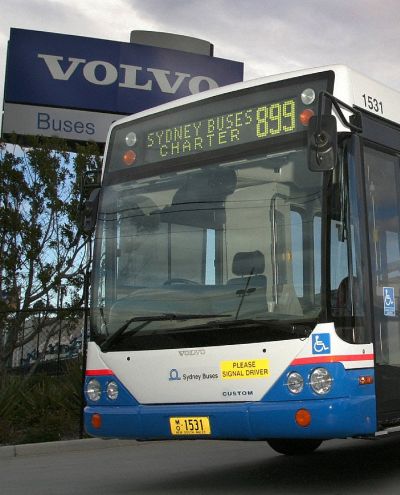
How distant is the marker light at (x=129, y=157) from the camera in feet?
26.2

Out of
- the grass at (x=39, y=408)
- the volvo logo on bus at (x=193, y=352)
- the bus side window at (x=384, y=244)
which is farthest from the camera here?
the grass at (x=39, y=408)

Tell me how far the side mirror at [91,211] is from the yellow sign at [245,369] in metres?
2.12

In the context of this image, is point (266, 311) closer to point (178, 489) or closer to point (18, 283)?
point (178, 489)

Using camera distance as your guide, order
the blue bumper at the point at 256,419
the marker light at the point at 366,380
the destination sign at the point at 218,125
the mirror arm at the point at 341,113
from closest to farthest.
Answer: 1. the blue bumper at the point at 256,419
2. the marker light at the point at 366,380
3. the mirror arm at the point at 341,113
4. the destination sign at the point at 218,125

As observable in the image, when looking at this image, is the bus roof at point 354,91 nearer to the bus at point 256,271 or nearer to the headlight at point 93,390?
the bus at point 256,271

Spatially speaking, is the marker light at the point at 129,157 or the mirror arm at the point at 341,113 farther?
the marker light at the point at 129,157

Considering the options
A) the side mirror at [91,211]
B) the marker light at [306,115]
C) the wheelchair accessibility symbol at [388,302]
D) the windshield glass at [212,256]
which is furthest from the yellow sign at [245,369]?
the side mirror at [91,211]

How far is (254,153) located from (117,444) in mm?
6326

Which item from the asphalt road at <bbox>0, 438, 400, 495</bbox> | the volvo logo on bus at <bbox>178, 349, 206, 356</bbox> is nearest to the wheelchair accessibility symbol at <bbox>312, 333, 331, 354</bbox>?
the volvo logo on bus at <bbox>178, 349, 206, 356</bbox>

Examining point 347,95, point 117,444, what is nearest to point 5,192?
point 117,444

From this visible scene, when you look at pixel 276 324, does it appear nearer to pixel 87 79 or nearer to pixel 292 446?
pixel 292 446

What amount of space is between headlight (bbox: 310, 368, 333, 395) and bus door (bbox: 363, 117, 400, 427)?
0.46 meters

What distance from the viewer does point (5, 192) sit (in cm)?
1460

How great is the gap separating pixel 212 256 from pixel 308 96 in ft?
5.08
